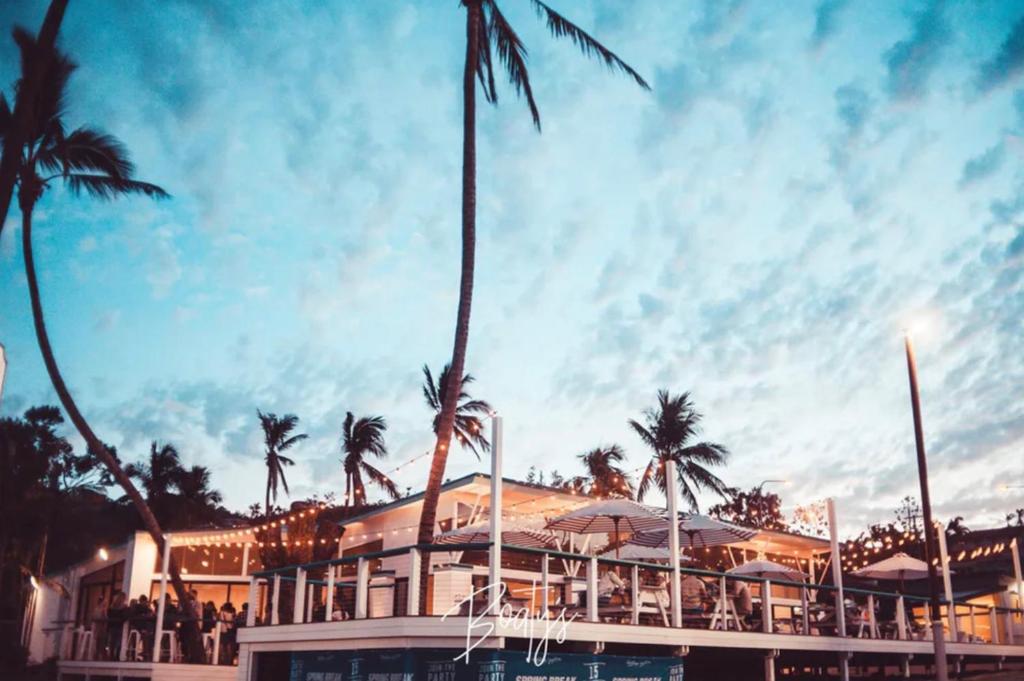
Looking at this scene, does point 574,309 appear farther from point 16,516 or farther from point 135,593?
point 16,516

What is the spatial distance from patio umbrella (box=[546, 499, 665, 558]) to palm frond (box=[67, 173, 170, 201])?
1665 centimetres

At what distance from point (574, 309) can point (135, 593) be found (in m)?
16.6

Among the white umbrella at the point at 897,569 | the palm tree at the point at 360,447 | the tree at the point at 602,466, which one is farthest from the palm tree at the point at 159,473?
the white umbrella at the point at 897,569

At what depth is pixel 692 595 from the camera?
16.2 meters

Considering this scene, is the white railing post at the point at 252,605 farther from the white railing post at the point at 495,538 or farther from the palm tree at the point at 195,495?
the palm tree at the point at 195,495

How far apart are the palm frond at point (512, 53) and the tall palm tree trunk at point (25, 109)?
8.83 meters

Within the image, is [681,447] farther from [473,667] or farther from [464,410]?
[473,667]

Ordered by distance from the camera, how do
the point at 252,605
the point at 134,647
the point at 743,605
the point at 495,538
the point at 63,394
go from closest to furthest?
the point at 495,538
the point at 252,605
the point at 743,605
the point at 134,647
the point at 63,394

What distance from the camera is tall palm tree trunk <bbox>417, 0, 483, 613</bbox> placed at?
1614 centimetres

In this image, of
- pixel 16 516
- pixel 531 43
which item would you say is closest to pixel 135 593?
pixel 16 516

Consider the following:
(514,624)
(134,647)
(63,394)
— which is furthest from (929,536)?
(63,394)

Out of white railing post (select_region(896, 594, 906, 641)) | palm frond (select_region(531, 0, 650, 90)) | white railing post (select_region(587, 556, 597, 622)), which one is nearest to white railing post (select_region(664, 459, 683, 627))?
white railing post (select_region(587, 556, 597, 622))

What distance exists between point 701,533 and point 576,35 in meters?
10.8

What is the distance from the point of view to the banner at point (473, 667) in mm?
11578
